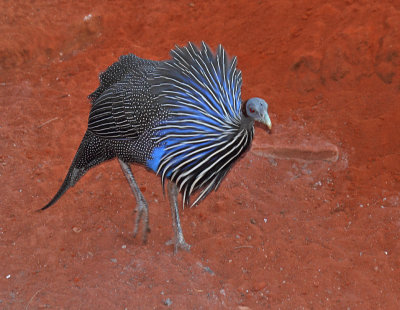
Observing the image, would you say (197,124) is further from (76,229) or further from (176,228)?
(76,229)

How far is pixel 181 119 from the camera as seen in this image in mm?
3031

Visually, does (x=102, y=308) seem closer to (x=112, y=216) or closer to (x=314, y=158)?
(x=112, y=216)

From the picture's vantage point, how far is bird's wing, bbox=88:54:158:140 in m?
3.15

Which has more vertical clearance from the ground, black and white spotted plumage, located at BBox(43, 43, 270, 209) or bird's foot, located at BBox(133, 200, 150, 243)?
black and white spotted plumage, located at BBox(43, 43, 270, 209)

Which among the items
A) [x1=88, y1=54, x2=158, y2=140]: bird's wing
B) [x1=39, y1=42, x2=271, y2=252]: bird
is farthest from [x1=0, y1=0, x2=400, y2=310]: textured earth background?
[x1=88, y1=54, x2=158, y2=140]: bird's wing

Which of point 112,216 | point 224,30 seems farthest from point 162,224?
point 224,30

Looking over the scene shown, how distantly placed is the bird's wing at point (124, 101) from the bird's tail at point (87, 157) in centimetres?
11

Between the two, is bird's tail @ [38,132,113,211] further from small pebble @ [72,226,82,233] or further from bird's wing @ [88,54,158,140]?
small pebble @ [72,226,82,233]

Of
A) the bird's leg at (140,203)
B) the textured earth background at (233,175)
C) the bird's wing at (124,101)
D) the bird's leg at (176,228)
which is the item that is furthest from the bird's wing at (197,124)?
the textured earth background at (233,175)

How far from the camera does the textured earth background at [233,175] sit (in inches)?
130

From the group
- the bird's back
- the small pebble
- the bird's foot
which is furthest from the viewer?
the small pebble

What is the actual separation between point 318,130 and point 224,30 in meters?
2.07

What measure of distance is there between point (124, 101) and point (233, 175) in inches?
59.6

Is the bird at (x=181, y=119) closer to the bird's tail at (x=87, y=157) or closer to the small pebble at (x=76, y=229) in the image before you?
the bird's tail at (x=87, y=157)
